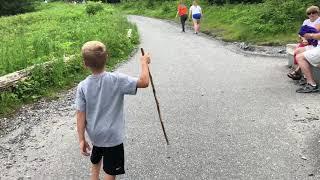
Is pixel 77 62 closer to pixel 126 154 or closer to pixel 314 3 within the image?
pixel 126 154

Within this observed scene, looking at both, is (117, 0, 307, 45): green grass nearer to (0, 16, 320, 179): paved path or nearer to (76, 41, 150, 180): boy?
(0, 16, 320, 179): paved path

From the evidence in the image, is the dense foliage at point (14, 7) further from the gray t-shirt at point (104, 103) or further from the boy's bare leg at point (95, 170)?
the gray t-shirt at point (104, 103)

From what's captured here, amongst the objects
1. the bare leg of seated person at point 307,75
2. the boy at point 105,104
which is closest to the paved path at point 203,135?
the bare leg of seated person at point 307,75

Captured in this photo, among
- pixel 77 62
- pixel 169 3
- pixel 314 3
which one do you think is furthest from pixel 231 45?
pixel 169 3

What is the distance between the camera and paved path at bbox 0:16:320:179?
624cm

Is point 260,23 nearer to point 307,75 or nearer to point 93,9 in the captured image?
point 307,75

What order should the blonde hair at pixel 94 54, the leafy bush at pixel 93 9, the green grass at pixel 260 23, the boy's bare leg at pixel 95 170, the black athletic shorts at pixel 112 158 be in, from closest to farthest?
the blonde hair at pixel 94 54 < the black athletic shorts at pixel 112 158 < the boy's bare leg at pixel 95 170 < the green grass at pixel 260 23 < the leafy bush at pixel 93 9

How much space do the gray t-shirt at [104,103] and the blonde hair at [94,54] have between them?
0.57 feet

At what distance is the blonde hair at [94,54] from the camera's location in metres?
4.46

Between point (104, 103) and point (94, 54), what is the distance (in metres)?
0.53

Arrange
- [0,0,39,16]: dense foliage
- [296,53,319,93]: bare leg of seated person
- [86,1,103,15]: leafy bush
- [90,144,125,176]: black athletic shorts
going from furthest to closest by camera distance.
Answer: [0,0,39,16]: dense foliage, [86,1,103,15]: leafy bush, [296,53,319,93]: bare leg of seated person, [90,144,125,176]: black athletic shorts

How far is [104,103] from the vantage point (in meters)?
4.75

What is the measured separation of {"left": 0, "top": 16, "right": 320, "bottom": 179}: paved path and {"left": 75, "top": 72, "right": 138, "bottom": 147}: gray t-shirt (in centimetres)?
140

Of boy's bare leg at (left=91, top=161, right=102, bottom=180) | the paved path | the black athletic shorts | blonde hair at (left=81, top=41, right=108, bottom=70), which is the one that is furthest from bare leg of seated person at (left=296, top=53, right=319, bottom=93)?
blonde hair at (left=81, top=41, right=108, bottom=70)
